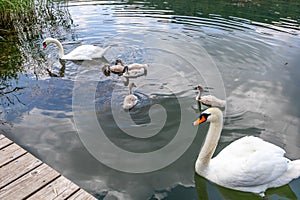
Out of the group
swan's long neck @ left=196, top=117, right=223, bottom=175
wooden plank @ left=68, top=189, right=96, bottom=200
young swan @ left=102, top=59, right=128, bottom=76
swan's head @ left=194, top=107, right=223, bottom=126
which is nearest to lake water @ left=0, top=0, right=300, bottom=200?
young swan @ left=102, top=59, right=128, bottom=76

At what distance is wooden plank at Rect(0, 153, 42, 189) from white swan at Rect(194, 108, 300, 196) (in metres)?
2.23

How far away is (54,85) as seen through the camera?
645 cm

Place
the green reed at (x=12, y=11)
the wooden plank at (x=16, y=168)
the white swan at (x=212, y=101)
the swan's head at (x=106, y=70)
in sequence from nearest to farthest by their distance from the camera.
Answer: the wooden plank at (x=16, y=168) → the white swan at (x=212, y=101) → the swan's head at (x=106, y=70) → the green reed at (x=12, y=11)

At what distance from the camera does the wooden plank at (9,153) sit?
3.65 m

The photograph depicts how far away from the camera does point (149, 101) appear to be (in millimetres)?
5707

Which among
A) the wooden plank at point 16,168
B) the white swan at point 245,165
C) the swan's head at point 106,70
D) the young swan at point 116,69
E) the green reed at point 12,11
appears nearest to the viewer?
the wooden plank at point 16,168

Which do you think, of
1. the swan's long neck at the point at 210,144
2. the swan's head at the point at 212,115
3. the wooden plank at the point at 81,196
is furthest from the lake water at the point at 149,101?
the swan's head at the point at 212,115

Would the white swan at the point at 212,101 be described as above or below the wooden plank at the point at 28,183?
below

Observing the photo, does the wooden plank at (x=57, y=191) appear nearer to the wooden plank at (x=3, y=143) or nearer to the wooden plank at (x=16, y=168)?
the wooden plank at (x=16, y=168)

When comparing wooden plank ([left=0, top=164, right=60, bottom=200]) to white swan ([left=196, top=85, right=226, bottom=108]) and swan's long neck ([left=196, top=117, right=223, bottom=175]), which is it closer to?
swan's long neck ([left=196, top=117, right=223, bottom=175])

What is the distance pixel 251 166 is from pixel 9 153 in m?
3.21

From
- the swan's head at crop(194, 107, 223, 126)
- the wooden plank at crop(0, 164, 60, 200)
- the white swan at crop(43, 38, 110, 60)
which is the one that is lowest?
the wooden plank at crop(0, 164, 60, 200)

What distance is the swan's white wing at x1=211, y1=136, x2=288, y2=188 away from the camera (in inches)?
135

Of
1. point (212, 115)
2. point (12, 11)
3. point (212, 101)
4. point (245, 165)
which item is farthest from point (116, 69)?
point (12, 11)
